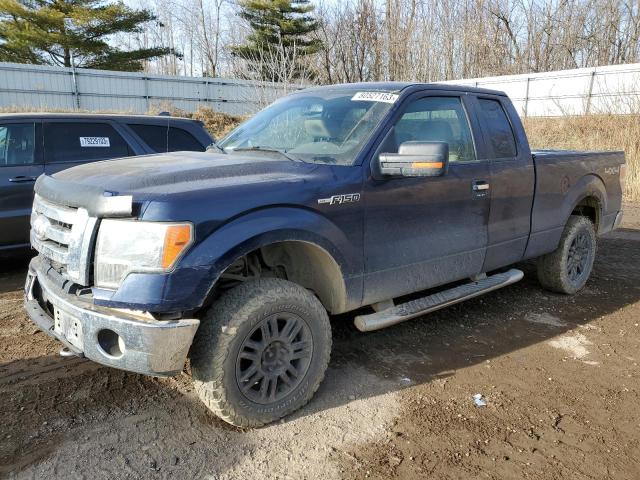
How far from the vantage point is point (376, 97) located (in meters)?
3.68

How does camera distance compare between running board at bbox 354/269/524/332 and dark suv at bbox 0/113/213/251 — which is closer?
running board at bbox 354/269/524/332

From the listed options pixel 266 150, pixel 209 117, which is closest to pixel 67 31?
pixel 209 117

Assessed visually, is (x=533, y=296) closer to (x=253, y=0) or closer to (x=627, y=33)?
(x=627, y=33)

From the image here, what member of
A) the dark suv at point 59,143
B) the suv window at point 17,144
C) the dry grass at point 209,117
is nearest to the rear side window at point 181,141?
the dark suv at point 59,143

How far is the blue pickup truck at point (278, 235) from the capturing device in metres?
2.54

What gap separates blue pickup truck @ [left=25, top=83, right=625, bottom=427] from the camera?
2.54m

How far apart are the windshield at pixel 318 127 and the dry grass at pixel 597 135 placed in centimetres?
922

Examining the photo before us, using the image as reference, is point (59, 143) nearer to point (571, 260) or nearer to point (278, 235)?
point (278, 235)

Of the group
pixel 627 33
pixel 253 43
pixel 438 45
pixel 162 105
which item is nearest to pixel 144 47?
pixel 253 43

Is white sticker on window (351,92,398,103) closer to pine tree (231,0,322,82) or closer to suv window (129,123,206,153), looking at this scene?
suv window (129,123,206,153)

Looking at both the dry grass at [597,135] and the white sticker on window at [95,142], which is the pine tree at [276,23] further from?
the white sticker on window at [95,142]

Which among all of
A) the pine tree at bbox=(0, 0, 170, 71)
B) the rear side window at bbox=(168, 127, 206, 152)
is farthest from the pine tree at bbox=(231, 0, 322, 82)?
the rear side window at bbox=(168, 127, 206, 152)

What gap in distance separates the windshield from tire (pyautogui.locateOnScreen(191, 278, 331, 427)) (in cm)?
98

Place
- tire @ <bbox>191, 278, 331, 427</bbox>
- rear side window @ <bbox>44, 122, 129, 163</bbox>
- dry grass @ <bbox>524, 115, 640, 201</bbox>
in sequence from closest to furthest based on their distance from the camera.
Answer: tire @ <bbox>191, 278, 331, 427</bbox>
rear side window @ <bbox>44, 122, 129, 163</bbox>
dry grass @ <bbox>524, 115, 640, 201</bbox>
